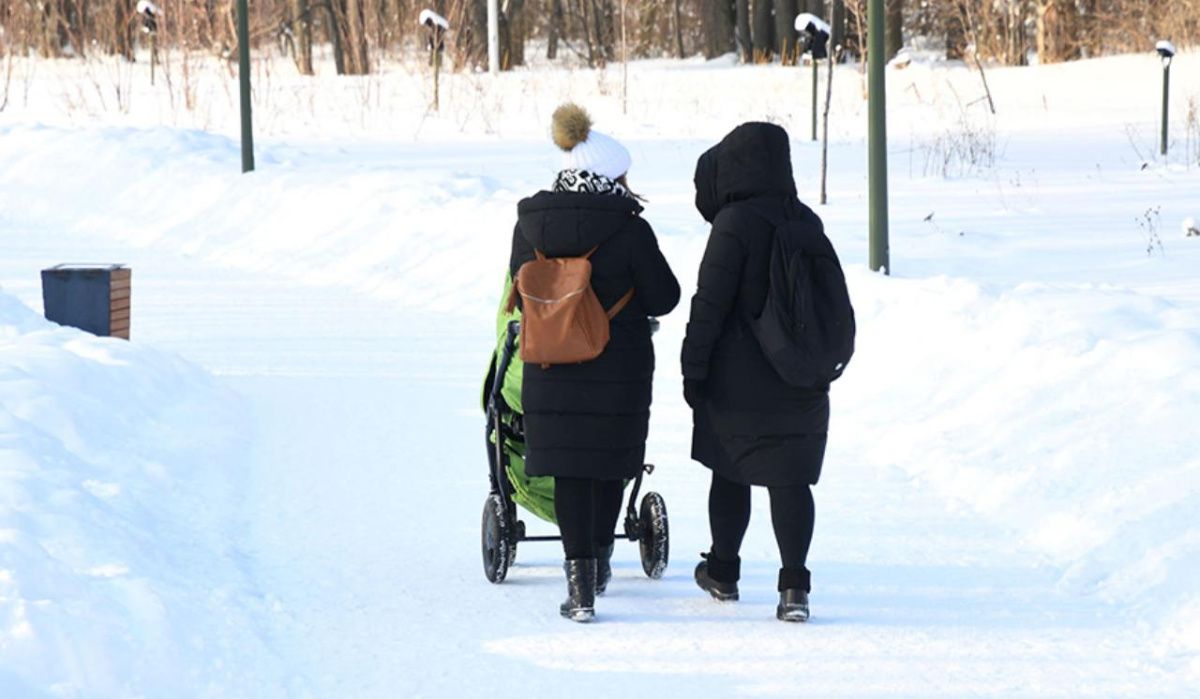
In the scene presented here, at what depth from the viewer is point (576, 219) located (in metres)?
5.62

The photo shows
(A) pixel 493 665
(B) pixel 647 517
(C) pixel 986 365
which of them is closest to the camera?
(A) pixel 493 665

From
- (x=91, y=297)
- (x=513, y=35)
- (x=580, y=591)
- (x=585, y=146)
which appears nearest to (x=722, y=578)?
(x=580, y=591)

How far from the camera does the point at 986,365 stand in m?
8.97

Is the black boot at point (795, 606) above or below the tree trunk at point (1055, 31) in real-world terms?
below

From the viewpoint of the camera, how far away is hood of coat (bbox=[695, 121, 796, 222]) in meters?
5.61

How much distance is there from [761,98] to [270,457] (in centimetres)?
2369

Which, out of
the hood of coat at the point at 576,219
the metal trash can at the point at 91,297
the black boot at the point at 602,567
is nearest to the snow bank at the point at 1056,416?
the black boot at the point at 602,567

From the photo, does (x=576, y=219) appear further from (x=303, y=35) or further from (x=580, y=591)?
(x=303, y=35)

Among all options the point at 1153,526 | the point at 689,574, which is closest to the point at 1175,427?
the point at 1153,526

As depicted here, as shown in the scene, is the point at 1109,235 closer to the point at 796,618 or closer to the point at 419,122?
the point at 796,618

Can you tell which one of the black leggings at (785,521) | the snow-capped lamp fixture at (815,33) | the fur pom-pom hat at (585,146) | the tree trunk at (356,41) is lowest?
the black leggings at (785,521)

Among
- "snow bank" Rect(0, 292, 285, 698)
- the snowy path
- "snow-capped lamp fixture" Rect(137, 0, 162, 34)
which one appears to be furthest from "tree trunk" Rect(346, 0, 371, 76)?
the snowy path

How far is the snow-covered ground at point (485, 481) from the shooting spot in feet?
16.8

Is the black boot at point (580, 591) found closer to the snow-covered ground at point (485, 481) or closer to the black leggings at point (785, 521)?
the snow-covered ground at point (485, 481)
